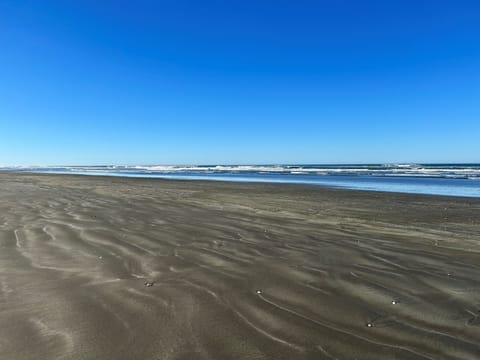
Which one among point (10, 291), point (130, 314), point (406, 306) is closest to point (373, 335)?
point (406, 306)

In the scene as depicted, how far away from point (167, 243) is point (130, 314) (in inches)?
124

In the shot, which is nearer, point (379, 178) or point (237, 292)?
point (237, 292)

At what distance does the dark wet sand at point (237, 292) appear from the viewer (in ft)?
9.55

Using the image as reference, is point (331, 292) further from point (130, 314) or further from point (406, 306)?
point (130, 314)

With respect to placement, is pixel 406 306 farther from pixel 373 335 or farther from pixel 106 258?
pixel 106 258

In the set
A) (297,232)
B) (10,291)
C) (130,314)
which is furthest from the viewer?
(297,232)

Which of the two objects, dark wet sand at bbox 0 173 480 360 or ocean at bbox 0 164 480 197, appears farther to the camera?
ocean at bbox 0 164 480 197

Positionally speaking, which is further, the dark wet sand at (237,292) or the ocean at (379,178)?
the ocean at (379,178)

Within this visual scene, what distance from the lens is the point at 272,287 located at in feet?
14.2

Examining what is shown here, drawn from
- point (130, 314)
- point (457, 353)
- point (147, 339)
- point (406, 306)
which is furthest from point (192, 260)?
point (457, 353)

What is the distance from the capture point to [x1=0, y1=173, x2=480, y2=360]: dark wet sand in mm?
2912

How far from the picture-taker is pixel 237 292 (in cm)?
414

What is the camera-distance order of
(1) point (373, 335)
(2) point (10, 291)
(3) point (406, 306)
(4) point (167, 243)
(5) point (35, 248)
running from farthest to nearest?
1. (4) point (167, 243)
2. (5) point (35, 248)
3. (2) point (10, 291)
4. (3) point (406, 306)
5. (1) point (373, 335)

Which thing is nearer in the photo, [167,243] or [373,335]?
[373,335]
